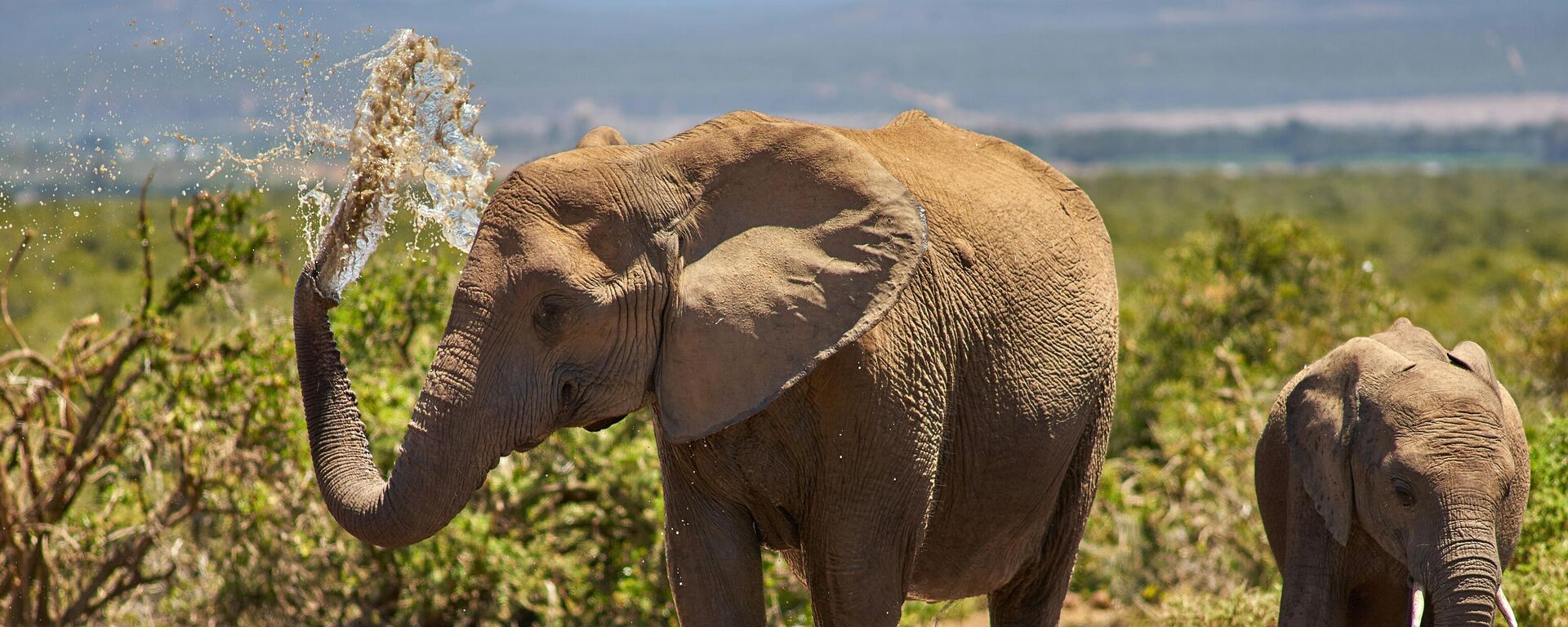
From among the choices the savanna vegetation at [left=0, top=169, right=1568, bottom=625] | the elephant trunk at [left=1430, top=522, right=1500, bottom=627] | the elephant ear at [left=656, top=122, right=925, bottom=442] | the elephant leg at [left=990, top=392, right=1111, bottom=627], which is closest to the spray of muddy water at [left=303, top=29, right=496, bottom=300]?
the elephant ear at [left=656, top=122, right=925, bottom=442]

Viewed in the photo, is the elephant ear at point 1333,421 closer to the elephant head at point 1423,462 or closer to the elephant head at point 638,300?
the elephant head at point 1423,462

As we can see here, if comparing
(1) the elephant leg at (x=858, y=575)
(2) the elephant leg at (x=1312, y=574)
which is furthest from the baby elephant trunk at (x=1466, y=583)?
(1) the elephant leg at (x=858, y=575)

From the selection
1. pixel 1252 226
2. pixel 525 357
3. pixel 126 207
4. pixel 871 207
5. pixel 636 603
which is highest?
pixel 126 207

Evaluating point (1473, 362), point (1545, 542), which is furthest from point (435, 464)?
point (1545, 542)

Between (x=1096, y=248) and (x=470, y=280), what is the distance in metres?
2.19

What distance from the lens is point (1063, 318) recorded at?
15.0 feet

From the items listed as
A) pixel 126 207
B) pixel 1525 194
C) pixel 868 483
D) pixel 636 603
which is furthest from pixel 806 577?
pixel 1525 194

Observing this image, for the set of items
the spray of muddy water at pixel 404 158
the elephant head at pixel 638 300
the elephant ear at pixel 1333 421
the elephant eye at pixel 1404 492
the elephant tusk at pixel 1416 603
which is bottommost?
the elephant tusk at pixel 1416 603

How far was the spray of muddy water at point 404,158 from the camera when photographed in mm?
3902

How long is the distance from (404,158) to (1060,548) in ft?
7.87

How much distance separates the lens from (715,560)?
4086 mm

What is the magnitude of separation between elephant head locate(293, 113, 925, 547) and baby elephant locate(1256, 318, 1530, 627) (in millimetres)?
1598

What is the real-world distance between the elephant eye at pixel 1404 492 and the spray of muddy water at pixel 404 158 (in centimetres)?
257

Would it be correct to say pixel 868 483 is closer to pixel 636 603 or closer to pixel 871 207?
pixel 871 207
